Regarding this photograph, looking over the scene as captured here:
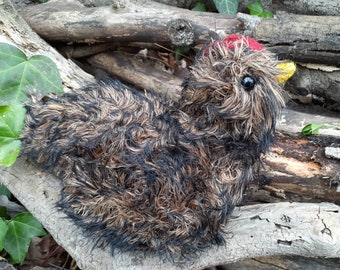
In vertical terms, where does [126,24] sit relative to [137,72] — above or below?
above

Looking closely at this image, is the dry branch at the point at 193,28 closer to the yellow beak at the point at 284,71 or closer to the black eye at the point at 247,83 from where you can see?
the yellow beak at the point at 284,71

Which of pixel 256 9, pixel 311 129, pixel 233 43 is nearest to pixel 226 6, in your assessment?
pixel 256 9

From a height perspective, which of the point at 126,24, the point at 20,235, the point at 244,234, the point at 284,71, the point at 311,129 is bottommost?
the point at 20,235

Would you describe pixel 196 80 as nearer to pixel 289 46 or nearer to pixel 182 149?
pixel 182 149

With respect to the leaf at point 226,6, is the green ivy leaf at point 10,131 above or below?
below

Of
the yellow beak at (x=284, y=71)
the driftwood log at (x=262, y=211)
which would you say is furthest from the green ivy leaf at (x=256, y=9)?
the yellow beak at (x=284, y=71)

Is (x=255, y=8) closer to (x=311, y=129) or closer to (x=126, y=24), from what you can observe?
(x=126, y=24)

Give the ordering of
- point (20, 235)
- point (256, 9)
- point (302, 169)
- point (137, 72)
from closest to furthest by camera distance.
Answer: point (302, 169) → point (20, 235) → point (137, 72) → point (256, 9)
